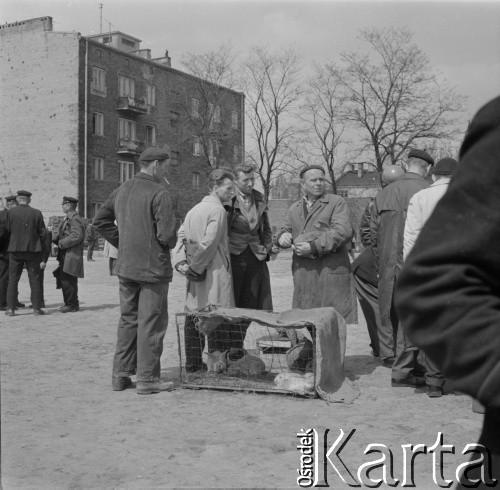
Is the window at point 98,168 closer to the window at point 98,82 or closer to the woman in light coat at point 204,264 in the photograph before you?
the window at point 98,82

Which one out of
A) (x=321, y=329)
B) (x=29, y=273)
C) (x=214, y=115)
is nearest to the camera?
(x=321, y=329)

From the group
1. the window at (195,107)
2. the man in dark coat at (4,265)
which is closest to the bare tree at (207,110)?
the window at (195,107)

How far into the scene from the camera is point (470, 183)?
1.24 meters

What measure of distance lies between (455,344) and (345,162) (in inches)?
1403

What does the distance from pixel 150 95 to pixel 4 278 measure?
4186 centimetres

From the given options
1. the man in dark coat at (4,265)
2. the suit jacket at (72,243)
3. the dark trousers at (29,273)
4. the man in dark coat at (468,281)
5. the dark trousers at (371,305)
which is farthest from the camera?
the man in dark coat at (4,265)

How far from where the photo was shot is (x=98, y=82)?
1891 inches

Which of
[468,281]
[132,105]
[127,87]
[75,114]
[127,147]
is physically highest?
[127,87]

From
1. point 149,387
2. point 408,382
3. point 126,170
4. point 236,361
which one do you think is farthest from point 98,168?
point 408,382

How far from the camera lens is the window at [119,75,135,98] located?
5047 cm

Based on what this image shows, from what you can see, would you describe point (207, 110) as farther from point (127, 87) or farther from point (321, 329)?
point (321, 329)

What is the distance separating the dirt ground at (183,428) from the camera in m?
4.12

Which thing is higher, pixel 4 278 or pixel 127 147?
pixel 127 147

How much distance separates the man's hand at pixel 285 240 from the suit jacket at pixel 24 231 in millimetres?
6136
